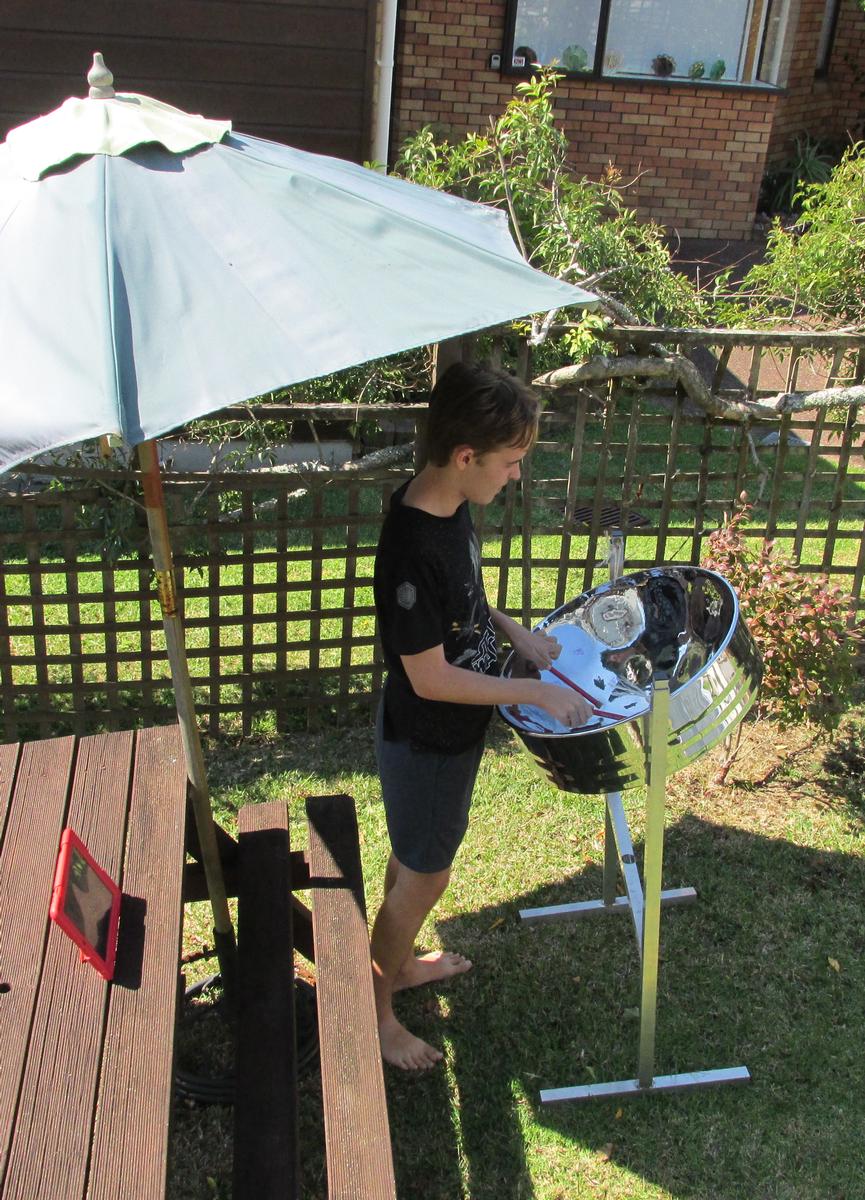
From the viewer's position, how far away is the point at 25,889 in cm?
216

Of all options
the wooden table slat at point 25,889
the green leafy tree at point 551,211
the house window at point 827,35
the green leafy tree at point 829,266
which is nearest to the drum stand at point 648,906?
the wooden table slat at point 25,889

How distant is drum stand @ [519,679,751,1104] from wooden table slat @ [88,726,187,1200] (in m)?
0.99

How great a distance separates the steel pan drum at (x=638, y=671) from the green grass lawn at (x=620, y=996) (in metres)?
0.83

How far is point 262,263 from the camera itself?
1789 millimetres

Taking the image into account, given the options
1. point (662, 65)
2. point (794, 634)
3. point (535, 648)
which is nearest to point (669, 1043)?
point (535, 648)

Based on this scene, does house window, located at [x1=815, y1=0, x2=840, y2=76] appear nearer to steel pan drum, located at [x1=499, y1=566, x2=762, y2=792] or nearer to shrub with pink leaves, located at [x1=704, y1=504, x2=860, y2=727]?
shrub with pink leaves, located at [x1=704, y1=504, x2=860, y2=727]

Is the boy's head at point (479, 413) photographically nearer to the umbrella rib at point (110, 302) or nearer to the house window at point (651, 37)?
the umbrella rib at point (110, 302)

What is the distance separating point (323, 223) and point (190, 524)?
78.2 inches

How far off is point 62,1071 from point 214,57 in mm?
6905

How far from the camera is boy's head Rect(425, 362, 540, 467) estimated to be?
2154 mm

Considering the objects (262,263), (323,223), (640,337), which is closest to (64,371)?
(262,263)

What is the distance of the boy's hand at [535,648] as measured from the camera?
257 cm

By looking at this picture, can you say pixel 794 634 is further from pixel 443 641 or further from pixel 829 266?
pixel 829 266

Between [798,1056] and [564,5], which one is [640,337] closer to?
[798,1056]
